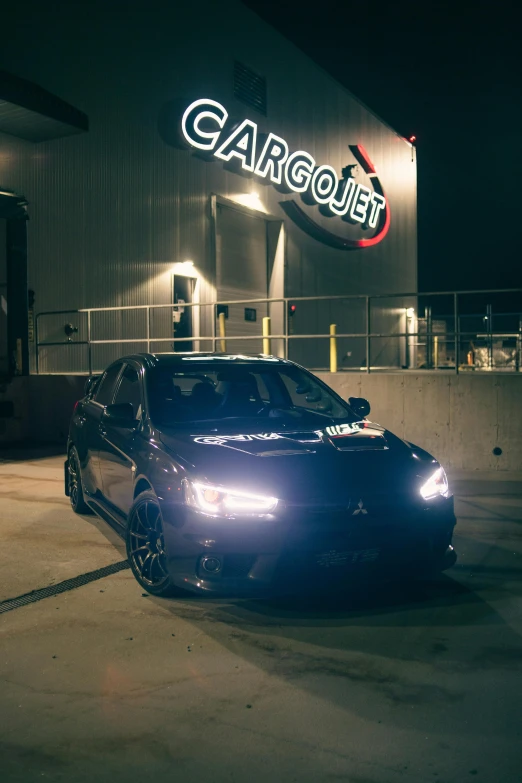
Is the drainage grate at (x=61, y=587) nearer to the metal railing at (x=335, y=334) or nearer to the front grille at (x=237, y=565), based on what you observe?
the front grille at (x=237, y=565)

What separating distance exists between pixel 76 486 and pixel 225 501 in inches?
139

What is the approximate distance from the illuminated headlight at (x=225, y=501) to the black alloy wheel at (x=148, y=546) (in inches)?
16.9

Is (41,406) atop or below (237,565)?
atop

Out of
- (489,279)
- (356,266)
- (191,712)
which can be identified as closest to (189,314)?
(356,266)

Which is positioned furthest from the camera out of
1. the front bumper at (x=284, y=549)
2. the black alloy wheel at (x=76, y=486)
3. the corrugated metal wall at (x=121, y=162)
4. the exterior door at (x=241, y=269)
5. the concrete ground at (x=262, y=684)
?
the exterior door at (x=241, y=269)

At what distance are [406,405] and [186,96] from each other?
10.8 m

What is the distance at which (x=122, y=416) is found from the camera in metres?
5.71

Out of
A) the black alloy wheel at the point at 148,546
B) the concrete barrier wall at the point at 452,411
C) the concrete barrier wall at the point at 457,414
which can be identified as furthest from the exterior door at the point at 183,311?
the black alloy wheel at the point at 148,546

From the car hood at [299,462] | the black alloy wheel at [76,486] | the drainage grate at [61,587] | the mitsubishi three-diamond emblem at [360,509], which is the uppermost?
the car hood at [299,462]

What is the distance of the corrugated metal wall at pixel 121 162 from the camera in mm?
15789

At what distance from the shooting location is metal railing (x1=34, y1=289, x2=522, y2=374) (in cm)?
1321

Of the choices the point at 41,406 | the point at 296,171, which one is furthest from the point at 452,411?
the point at 296,171

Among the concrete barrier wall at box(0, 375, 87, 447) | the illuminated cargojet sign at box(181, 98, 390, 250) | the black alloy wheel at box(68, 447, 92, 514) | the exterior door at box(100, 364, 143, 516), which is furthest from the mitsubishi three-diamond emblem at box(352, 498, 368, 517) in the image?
the illuminated cargojet sign at box(181, 98, 390, 250)

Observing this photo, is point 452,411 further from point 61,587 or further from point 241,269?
point 241,269
